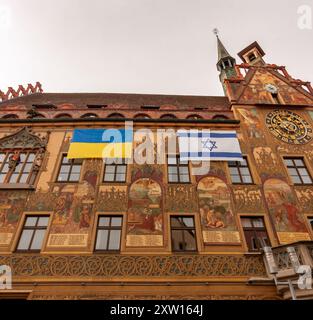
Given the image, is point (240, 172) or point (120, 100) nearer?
point (240, 172)

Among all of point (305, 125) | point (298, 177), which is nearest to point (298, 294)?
point (298, 177)

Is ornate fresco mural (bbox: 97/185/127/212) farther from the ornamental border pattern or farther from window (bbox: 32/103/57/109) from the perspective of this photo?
window (bbox: 32/103/57/109)

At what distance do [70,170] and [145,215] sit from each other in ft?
13.1

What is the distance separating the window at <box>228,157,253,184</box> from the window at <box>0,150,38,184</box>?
8420 millimetres

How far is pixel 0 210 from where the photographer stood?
988 centimetres

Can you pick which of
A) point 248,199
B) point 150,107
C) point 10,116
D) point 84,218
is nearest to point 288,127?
point 248,199

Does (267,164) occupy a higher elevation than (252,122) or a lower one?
lower

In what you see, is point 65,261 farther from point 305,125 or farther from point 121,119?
point 305,125

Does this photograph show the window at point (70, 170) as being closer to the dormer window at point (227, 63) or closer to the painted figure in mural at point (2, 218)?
the painted figure in mural at point (2, 218)

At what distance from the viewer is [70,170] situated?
1141 cm

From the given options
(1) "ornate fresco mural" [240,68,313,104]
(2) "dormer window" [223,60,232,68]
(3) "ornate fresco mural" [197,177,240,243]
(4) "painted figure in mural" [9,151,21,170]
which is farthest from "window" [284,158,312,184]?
(2) "dormer window" [223,60,232,68]

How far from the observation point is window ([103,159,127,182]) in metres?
11.1

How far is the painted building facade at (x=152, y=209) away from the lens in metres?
8.26

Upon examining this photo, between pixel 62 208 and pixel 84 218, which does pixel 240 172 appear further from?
pixel 62 208
